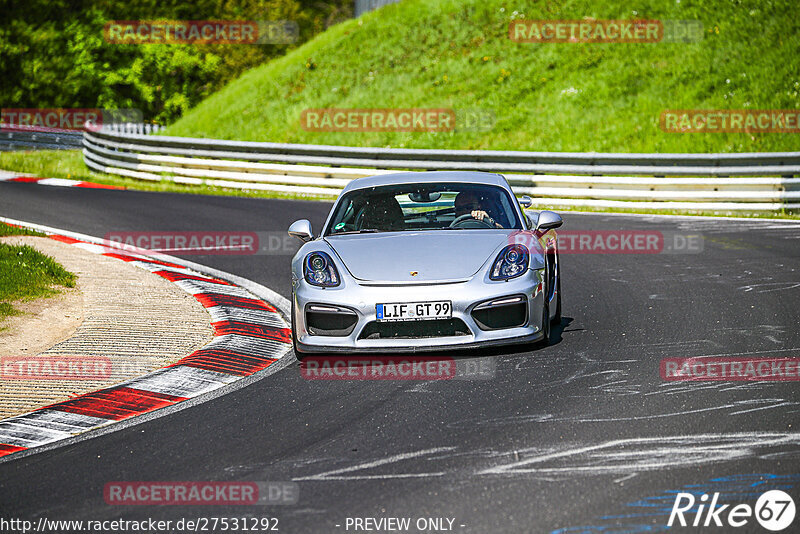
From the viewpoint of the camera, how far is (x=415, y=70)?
31.3m

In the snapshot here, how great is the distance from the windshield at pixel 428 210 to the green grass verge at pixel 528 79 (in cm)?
1513

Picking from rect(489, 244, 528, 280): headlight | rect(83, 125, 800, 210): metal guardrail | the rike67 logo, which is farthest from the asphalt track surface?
rect(83, 125, 800, 210): metal guardrail

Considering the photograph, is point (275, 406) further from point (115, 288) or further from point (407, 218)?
point (115, 288)

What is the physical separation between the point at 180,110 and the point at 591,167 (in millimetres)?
50508

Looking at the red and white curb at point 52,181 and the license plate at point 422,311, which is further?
the red and white curb at point 52,181

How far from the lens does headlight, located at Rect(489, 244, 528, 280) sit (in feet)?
23.5

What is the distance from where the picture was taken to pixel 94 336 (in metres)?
8.32

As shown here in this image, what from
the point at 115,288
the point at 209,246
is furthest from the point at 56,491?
the point at 209,246

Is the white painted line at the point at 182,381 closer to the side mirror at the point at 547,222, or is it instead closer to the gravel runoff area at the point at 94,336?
the gravel runoff area at the point at 94,336

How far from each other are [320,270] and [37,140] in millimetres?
32706

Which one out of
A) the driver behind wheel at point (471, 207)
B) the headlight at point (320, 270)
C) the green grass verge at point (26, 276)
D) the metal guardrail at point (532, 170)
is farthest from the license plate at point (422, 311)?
the metal guardrail at point (532, 170)

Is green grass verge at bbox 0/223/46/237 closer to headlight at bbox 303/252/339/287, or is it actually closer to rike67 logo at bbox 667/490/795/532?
headlight at bbox 303/252/339/287

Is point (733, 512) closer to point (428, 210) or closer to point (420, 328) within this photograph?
point (420, 328)

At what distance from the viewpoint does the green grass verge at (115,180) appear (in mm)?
17688
